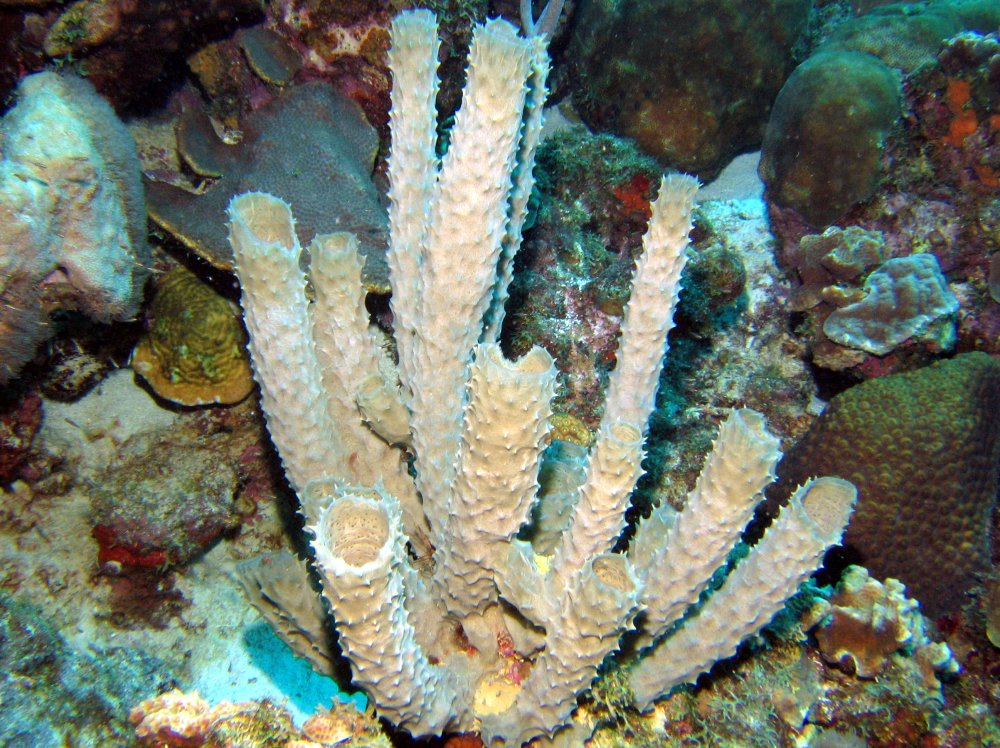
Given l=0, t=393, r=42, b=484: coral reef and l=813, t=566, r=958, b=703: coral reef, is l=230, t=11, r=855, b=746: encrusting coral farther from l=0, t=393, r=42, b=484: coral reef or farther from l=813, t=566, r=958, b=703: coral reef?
l=0, t=393, r=42, b=484: coral reef

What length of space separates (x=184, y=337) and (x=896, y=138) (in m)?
6.08

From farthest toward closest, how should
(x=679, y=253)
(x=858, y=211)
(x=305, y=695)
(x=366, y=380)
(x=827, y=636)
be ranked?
(x=858, y=211)
(x=305, y=695)
(x=827, y=636)
(x=366, y=380)
(x=679, y=253)

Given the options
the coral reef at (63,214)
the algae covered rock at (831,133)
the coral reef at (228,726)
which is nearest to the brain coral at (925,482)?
the algae covered rock at (831,133)

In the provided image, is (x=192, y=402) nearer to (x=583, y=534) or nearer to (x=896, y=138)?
(x=583, y=534)

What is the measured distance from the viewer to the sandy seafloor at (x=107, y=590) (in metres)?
3.36

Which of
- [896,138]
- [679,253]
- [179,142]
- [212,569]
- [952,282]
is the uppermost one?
[896,138]

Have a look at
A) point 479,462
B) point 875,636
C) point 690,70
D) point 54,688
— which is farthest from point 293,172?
point 690,70

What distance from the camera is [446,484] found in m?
2.22

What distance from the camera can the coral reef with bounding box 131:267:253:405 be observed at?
3830mm

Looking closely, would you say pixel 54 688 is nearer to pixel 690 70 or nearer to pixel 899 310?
pixel 899 310

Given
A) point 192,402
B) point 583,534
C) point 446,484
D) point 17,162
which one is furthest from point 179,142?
point 583,534

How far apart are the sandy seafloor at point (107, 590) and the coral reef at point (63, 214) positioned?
0.90 m

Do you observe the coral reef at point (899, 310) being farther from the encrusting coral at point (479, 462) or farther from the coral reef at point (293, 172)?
the coral reef at point (293, 172)

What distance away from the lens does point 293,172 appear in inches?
157
